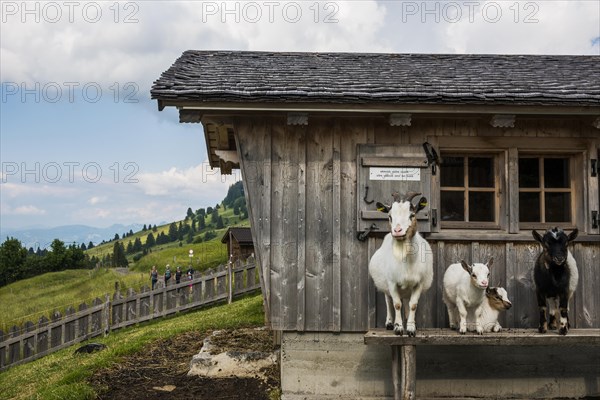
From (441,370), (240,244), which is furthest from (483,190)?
(240,244)

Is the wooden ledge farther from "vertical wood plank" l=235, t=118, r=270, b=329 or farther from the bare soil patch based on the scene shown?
the bare soil patch

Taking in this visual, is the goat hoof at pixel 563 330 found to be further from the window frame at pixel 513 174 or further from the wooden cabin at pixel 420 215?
the window frame at pixel 513 174

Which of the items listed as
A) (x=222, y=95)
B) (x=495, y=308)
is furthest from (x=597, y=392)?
(x=222, y=95)

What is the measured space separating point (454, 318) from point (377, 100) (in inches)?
113

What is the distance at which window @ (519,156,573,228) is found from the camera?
7.06m

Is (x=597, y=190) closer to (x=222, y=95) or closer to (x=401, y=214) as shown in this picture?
(x=401, y=214)

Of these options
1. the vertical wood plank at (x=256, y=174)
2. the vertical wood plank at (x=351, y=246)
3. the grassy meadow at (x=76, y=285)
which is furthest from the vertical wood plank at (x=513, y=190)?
the grassy meadow at (x=76, y=285)

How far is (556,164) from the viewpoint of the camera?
719 cm

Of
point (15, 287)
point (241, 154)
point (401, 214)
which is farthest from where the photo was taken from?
point (15, 287)

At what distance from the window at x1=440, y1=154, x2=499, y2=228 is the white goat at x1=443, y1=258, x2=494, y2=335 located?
0.80 m

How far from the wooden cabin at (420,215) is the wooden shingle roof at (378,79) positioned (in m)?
0.10

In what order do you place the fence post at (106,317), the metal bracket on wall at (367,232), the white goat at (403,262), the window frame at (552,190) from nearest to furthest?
the white goat at (403,262) < the metal bracket on wall at (367,232) < the window frame at (552,190) < the fence post at (106,317)

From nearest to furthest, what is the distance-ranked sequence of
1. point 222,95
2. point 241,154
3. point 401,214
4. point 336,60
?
point 401,214, point 222,95, point 241,154, point 336,60

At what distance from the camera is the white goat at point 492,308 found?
6.39 m
